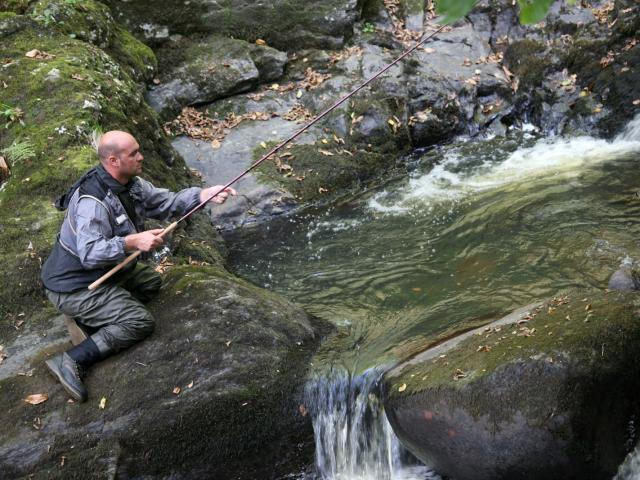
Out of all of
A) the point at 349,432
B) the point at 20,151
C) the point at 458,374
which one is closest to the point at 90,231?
the point at 349,432

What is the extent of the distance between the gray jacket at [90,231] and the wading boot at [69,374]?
1.84 ft

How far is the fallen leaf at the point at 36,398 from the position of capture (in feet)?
16.5

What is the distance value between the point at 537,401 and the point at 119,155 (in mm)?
3603

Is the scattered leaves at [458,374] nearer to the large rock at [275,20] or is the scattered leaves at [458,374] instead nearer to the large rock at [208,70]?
the large rock at [208,70]

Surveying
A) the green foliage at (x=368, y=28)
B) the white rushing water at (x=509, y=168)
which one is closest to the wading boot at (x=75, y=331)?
the white rushing water at (x=509, y=168)

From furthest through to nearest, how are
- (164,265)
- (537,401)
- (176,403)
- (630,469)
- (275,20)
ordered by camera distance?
(275,20) → (164,265) → (176,403) → (630,469) → (537,401)

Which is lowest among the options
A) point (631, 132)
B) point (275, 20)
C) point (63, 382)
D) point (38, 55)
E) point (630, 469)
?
point (630, 469)

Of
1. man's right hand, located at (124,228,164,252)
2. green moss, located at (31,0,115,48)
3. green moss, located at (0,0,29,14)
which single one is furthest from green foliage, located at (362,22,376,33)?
man's right hand, located at (124,228,164,252)

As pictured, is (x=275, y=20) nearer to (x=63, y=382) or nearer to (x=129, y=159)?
(x=129, y=159)

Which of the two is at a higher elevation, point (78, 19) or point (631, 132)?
point (78, 19)

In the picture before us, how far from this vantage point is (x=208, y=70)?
12.0 metres

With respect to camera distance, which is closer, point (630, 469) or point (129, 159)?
point (630, 469)

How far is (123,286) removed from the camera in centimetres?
562

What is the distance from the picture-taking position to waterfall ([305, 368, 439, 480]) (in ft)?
18.1
